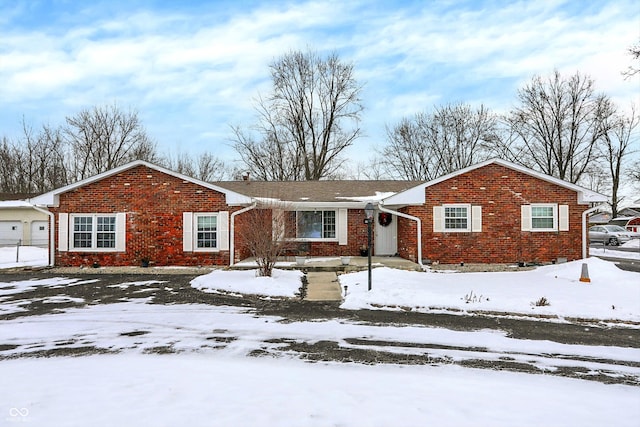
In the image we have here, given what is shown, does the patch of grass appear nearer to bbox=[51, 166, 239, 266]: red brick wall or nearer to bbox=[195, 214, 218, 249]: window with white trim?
bbox=[51, 166, 239, 266]: red brick wall

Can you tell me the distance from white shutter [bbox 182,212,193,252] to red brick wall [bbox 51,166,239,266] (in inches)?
5.5

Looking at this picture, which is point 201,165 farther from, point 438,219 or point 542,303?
point 542,303

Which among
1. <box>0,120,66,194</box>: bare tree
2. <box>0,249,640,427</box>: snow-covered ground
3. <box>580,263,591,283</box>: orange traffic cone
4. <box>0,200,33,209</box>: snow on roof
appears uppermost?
<box>0,120,66,194</box>: bare tree

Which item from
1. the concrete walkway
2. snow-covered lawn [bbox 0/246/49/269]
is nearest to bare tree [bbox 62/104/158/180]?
snow-covered lawn [bbox 0/246/49/269]

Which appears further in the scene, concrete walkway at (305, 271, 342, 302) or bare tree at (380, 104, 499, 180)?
bare tree at (380, 104, 499, 180)

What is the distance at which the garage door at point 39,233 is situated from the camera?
2670cm

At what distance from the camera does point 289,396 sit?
4027 mm

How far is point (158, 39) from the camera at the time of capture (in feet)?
49.1

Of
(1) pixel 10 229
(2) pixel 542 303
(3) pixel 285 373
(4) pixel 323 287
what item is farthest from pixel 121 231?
(1) pixel 10 229

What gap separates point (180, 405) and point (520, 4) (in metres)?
13.7

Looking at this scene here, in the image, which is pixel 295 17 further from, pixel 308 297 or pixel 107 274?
pixel 107 274

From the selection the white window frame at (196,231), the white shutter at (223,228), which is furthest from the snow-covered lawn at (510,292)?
the white window frame at (196,231)

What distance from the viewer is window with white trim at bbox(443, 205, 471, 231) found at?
1484 cm

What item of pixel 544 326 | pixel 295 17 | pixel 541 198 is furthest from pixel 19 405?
pixel 541 198
